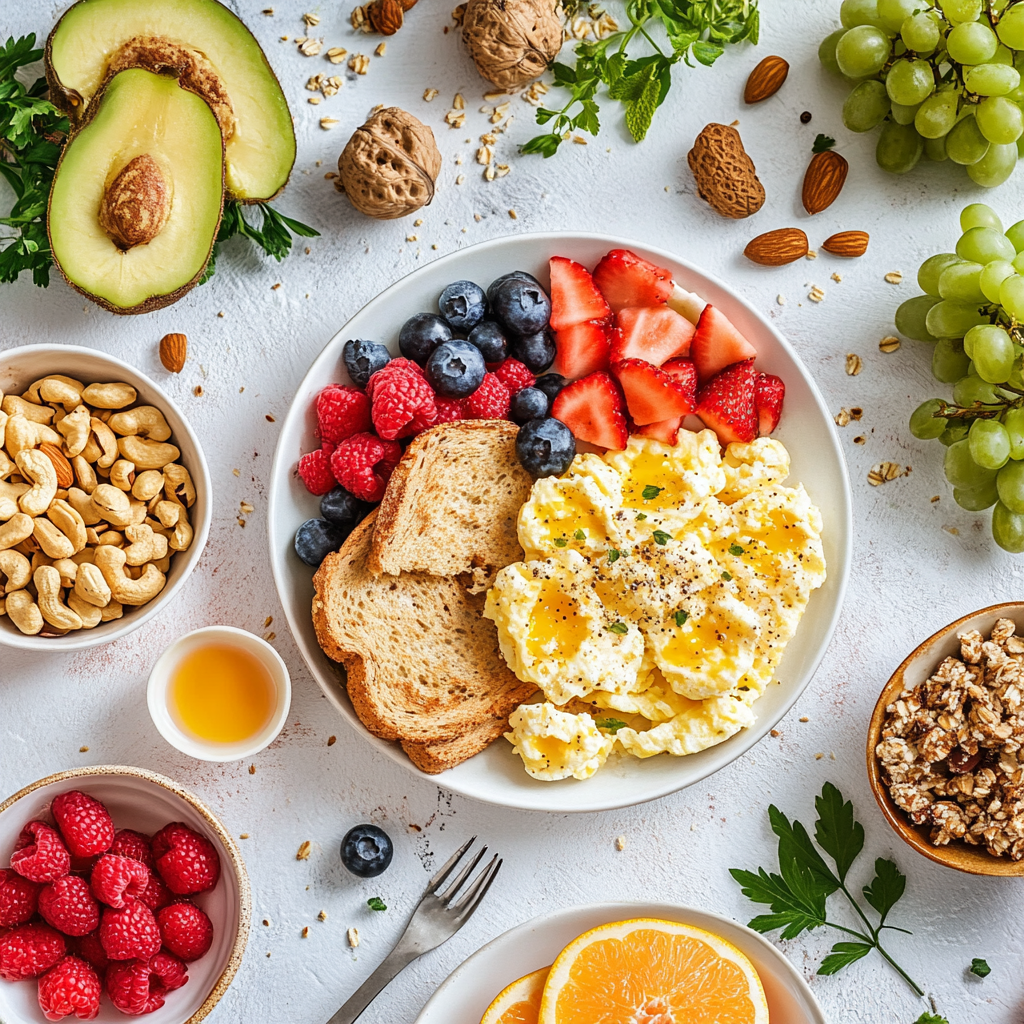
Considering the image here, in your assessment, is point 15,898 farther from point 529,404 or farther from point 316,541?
point 529,404

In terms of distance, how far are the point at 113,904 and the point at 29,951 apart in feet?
0.65

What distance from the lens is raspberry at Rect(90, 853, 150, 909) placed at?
1.71 m

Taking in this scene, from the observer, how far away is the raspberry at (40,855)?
1.71 metres

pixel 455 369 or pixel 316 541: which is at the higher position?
pixel 455 369

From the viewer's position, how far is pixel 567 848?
6.47 ft

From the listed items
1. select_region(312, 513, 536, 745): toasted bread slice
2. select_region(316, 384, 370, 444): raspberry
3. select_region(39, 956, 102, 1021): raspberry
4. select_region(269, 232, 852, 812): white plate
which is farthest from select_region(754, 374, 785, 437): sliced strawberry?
select_region(39, 956, 102, 1021): raspberry

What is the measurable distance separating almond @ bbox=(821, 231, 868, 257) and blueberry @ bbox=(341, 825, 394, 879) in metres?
1.60

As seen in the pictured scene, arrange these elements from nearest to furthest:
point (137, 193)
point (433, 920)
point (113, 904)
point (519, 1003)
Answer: point (137, 193), point (113, 904), point (519, 1003), point (433, 920)

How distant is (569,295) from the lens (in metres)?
1.84

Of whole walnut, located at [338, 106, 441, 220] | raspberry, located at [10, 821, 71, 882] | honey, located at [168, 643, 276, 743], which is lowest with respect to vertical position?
raspberry, located at [10, 821, 71, 882]

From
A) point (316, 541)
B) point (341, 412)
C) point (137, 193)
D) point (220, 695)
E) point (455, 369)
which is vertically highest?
point (137, 193)

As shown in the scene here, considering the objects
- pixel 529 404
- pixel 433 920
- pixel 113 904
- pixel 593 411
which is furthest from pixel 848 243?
pixel 113 904

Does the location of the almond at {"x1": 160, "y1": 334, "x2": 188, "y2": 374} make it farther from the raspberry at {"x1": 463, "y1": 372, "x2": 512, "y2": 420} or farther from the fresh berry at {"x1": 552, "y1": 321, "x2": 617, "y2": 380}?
the fresh berry at {"x1": 552, "y1": 321, "x2": 617, "y2": 380}

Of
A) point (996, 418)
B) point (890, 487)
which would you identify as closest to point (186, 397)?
point (890, 487)
